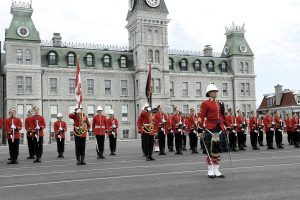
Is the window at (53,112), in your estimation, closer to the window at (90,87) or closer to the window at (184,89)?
the window at (90,87)

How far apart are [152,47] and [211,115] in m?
43.1

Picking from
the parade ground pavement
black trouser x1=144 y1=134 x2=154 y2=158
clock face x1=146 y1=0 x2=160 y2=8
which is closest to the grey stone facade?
clock face x1=146 y1=0 x2=160 y2=8

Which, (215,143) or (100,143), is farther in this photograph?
(100,143)

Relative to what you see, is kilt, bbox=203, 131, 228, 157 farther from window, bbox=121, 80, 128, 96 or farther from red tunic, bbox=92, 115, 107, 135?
window, bbox=121, 80, 128, 96

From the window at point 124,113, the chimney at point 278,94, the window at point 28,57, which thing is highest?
the window at point 28,57

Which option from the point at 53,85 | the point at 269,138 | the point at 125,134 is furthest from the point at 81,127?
the point at 125,134

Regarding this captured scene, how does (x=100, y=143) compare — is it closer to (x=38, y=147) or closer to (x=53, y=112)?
(x=38, y=147)

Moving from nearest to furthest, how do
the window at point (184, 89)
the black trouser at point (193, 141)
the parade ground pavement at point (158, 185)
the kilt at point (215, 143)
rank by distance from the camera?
1. the parade ground pavement at point (158, 185)
2. the kilt at point (215, 143)
3. the black trouser at point (193, 141)
4. the window at point (184, 89)

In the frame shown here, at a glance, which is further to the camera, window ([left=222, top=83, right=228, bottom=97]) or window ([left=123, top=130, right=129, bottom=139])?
window ([left=222, top=83, right=228, bottom=97])

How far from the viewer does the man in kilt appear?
9.11m

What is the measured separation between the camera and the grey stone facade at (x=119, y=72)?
154 feet

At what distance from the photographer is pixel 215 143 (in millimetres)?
9133

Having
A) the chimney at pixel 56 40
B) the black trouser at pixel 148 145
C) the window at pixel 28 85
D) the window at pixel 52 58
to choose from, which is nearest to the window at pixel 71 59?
the window at pixel 52 58

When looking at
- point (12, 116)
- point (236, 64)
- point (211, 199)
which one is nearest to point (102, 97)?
point (236, 64)
